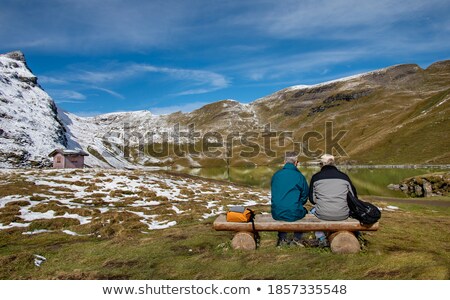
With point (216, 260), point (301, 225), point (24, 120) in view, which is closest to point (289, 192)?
point (301, 225)

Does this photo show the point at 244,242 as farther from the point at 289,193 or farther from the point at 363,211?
the point at 363,211

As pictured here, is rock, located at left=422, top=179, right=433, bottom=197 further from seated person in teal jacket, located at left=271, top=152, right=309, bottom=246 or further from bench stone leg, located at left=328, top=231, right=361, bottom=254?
seated person in teal jacket, located at left=271, top=152, right=309, bottom=246

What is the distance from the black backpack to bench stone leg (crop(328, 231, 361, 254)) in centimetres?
71

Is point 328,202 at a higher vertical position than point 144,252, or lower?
higher

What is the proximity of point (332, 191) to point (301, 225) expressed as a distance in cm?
169

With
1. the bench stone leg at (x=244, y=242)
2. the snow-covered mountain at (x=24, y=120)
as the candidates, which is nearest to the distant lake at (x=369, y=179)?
the bench stone leg at (x=244, y=242)

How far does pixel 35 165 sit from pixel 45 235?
11536cm

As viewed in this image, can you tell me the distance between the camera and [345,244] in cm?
1146

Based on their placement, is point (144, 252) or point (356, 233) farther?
point (144, 252)

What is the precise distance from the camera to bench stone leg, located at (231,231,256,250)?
12414mm
